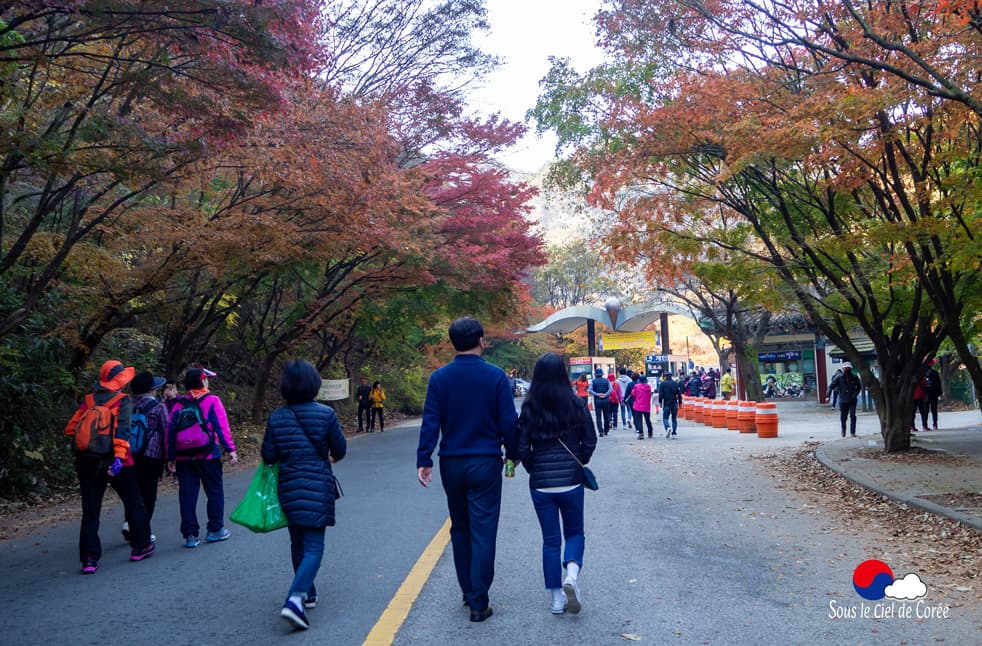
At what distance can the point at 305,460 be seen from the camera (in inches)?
204

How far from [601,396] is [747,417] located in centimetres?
421

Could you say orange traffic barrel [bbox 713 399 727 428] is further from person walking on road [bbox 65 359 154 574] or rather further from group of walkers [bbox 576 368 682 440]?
person walking on road [bbox 65 359 154 574]

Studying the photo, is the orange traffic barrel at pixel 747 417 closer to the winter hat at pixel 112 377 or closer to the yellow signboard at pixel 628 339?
the winter hat at pixel 112 377

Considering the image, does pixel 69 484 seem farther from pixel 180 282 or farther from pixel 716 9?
pixel 716 9

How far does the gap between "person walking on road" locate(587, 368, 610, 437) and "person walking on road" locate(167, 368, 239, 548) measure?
523 inches

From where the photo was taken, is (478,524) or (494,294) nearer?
(478,524)

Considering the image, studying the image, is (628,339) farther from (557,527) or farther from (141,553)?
(557,527)

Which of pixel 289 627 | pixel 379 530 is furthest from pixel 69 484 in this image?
pixel 289 627

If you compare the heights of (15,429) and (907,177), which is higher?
(907,177)

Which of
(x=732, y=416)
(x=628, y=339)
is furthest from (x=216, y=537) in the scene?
(x=628, y=339)

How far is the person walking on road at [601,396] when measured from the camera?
2030 centimetres

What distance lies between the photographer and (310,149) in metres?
12.8

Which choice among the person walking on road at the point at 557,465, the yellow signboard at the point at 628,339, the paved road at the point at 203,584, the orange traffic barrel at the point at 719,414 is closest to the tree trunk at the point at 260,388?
the orange traffic barrel at the point at 719,414

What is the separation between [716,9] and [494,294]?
1505cm
